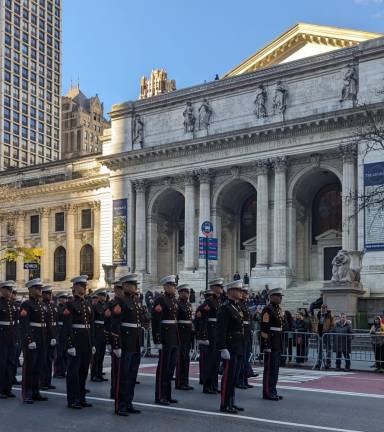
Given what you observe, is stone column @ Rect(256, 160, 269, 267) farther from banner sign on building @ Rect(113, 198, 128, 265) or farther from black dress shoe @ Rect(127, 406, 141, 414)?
black dress shoe @ Rect(127, 406, 141, 414)

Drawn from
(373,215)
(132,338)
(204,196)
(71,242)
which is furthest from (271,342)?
(71,242)

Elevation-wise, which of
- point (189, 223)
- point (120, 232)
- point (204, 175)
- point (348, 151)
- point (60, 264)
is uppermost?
point (348, 151)

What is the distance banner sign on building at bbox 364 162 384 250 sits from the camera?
→ 44.4 metres

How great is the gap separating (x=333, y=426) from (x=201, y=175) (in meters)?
42.6

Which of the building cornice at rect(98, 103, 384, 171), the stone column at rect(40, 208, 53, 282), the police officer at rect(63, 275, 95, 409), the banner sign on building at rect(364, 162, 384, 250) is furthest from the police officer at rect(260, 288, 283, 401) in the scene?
the stone column at rect(40, 208, 53, 282)

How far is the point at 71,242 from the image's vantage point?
64375mm

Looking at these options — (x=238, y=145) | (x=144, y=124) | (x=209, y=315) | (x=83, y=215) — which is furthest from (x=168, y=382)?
(x=83, y=215)

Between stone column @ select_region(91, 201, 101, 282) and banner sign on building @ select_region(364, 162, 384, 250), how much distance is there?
24.2 meters

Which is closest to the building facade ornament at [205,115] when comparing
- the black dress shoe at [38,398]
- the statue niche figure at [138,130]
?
the statue niche figure at [138,130]

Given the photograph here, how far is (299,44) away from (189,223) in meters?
15.3

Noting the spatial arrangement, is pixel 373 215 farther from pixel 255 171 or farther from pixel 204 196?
pixel 204 196

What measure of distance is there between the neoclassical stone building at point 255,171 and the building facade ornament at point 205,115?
94 mm

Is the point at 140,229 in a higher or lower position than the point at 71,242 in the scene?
higher

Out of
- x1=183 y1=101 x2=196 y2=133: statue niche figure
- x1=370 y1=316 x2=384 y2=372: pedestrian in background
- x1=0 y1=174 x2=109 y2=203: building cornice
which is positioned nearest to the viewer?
x1=370 y1=316 x2=384 y2=372: pedestrian in background
